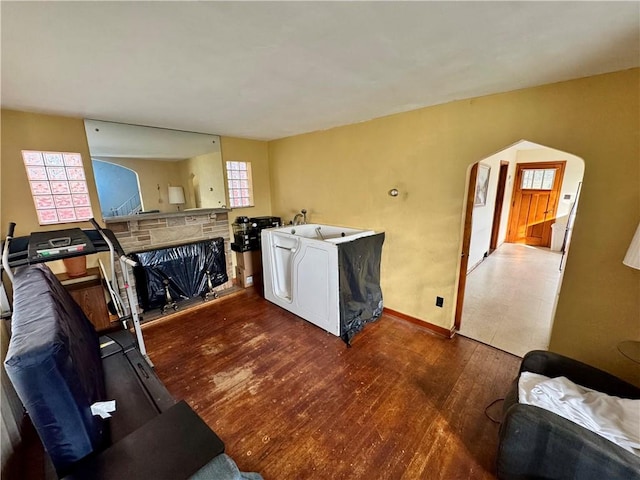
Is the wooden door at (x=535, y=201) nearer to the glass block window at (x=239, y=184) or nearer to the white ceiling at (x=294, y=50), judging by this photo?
the white ceiling at (x=294, y=50)

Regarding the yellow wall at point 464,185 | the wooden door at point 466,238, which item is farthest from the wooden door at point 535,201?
the yellow wall at point 464,185

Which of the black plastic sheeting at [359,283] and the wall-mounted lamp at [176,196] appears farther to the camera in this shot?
the wall-mounted lamp at [176,196]

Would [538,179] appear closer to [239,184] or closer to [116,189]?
[239,184]

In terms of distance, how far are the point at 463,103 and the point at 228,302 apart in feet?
11.6

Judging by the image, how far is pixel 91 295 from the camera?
249 cm

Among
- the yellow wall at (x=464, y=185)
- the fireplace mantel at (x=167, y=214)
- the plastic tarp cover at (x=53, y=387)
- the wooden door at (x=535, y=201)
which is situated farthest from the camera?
the wooden door at (x=535, y=201)

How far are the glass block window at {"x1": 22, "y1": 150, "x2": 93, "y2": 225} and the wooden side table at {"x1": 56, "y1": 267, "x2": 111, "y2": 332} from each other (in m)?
0.59

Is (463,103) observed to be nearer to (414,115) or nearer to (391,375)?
(414,115)

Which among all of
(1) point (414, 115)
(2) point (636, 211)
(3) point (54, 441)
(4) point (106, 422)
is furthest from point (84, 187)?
(2) point (636, 211)

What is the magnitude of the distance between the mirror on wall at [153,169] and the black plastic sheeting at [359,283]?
85.4 inches

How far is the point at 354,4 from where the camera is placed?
1010 mm

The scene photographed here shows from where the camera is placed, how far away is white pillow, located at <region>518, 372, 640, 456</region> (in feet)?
4.12

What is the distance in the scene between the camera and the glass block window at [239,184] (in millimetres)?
3859

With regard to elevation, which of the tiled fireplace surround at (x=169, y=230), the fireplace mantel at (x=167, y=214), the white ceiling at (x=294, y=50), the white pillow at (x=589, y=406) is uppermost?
the white ceiling at (x=294, y=50)
